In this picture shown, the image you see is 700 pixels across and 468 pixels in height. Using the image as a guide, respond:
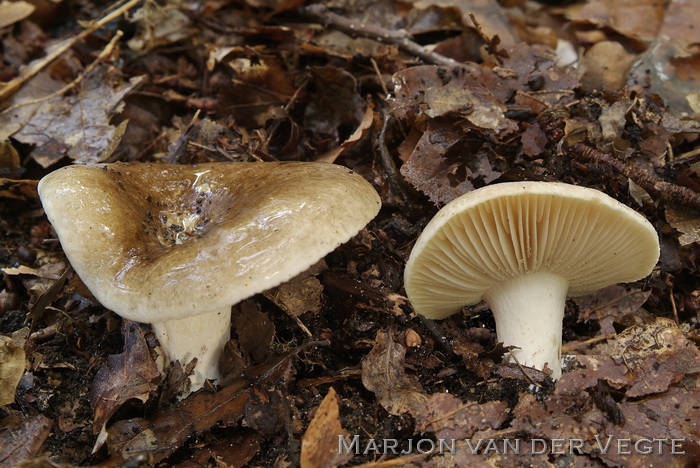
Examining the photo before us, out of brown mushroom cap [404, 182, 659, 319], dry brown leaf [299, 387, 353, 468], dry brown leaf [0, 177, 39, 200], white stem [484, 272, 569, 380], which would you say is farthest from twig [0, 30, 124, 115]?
white stem [484, 272, 569, 380]

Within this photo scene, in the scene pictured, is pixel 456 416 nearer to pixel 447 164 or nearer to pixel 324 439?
pixel 324 439

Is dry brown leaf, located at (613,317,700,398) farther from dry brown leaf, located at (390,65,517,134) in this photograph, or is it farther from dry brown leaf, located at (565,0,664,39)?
dry brown leaf, located at (565,0,664,39)

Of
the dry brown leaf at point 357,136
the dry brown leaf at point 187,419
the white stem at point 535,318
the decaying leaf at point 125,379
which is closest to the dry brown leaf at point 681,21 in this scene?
the dry brown leaf at point 357,136

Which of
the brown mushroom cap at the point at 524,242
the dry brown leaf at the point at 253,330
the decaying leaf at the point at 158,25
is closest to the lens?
the brown mushroom cap at the point at 524,242

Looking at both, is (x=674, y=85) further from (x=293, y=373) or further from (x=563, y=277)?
(x=293, y=373)

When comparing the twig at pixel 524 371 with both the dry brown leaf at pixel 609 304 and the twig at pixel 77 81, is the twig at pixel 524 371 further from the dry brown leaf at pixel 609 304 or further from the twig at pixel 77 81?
the twig at pixel 77 81

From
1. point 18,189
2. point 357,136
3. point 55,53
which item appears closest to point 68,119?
point 18,189

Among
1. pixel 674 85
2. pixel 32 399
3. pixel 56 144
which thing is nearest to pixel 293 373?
pixel 32 399
